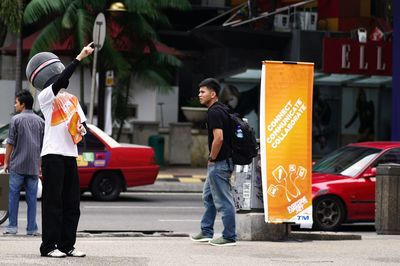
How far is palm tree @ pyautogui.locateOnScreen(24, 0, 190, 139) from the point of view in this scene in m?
27.0

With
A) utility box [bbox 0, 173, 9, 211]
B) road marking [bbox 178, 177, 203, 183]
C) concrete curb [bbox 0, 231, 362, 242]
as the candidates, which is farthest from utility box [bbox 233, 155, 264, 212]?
road marking [bbox 178, 177, 203, 183]

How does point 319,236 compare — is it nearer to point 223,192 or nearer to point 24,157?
point 223,192

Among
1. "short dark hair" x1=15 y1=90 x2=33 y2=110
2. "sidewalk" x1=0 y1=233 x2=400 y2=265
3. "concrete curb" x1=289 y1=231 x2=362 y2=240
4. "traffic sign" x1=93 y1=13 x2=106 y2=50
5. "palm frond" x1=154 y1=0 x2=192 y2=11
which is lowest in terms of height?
"sidewalk" x1=0 y1=233 x2=400 y2=265

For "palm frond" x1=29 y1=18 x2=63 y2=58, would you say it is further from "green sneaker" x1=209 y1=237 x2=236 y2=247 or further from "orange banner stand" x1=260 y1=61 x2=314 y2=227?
"green sneaker" x1=209 y1=237 x2=236 y2=247

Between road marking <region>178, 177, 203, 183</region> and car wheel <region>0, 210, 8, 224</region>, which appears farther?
road marking <region>178, 177, 203, 183</region>

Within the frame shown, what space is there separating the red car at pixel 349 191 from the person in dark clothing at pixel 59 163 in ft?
21.5

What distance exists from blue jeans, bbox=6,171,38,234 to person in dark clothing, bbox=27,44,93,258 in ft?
11.1

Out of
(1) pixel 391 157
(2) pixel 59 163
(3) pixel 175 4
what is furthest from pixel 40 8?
(2) pixel 59 163

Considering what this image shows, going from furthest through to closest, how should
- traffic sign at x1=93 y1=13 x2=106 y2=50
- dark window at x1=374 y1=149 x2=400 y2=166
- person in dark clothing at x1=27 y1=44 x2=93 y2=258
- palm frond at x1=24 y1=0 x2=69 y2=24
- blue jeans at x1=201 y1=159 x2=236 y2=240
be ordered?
palm frond at x1=24 y1=0 x2=69 y2=24, traffic sign at x1=93 y1=13 x2=106 y2=50, dark window at x1=374 y1=149 x2=400 y2=166, blue jeans at x1=201 y1=159 x2=236 y2=240, person in dark clothing at x1=27 y1=44 x2=93 y2=258

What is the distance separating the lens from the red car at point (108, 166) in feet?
65.6

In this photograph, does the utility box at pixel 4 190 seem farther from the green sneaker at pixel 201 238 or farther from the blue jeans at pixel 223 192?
the blue jeans at pixel 223 192

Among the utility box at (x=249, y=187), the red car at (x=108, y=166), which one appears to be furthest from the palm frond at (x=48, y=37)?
the utility box at (x=249, y=187)

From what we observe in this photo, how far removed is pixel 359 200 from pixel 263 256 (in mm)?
5487

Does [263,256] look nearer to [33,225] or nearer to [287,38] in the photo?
[33,225]
